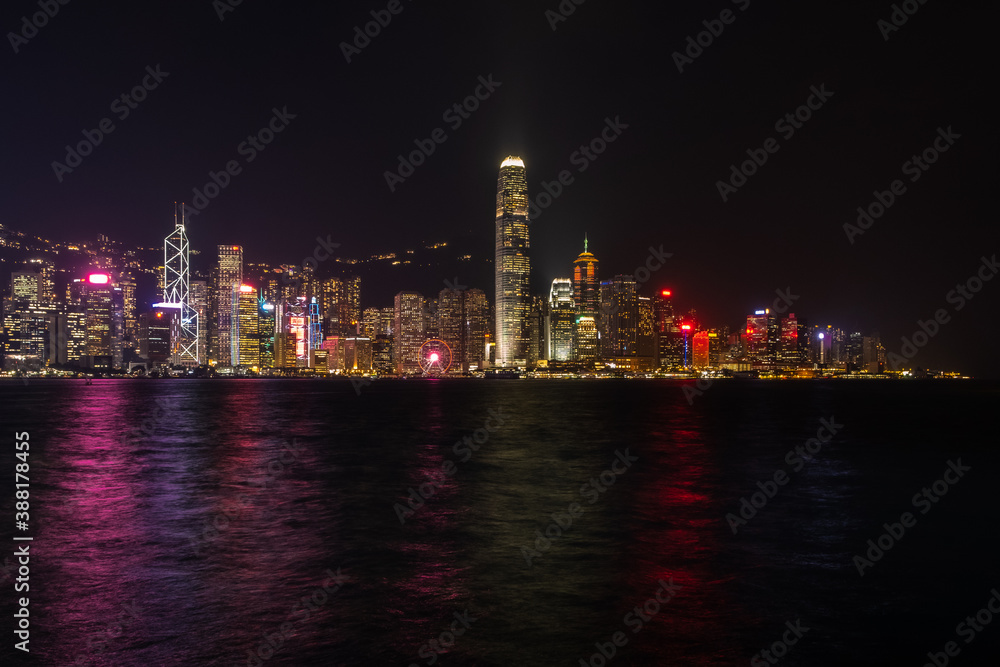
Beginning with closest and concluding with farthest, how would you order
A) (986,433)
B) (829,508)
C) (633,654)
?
(633,654) < (829,508) < (986,433)

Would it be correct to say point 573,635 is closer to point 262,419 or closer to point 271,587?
point 271,587

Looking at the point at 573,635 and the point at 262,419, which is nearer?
the point at 573,635

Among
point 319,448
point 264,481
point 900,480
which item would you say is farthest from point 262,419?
point 900,480

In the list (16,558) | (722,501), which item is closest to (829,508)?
(722,501)

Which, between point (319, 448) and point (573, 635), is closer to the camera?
point (573, 635)

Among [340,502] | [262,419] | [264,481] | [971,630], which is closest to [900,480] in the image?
[971,630]

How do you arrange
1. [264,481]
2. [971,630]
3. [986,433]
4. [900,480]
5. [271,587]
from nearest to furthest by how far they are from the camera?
[971,630] < [271,587] < [264,481] < [900,480] < [986,433]

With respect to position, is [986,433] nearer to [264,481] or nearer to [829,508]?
[829,508]

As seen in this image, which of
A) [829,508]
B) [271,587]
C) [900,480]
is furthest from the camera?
[900,480]

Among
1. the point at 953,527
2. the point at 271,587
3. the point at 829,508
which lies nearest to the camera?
the point at 271,587
